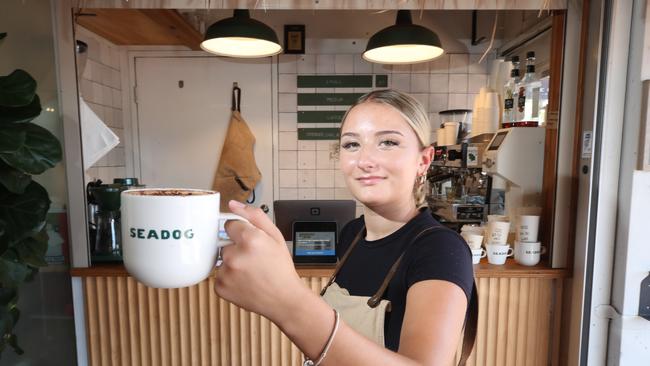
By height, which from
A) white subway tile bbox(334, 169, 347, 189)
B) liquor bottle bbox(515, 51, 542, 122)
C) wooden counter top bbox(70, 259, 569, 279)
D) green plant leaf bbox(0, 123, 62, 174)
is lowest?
wooden counter top bbox(70, 259, 569, 279)

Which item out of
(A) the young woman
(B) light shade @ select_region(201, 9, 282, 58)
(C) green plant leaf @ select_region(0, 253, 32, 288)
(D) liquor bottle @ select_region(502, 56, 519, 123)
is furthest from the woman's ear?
(D) liquor bottle @ select_region(502, 56, 519, 123)

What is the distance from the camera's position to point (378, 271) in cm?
73

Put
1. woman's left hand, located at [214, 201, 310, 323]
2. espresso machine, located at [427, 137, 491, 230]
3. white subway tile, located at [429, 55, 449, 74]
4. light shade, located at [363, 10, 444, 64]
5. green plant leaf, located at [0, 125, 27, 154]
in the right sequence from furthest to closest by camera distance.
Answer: white subway tile, located at [429, 55, 449, 74]
espresso machine, located at [427, 137, 491, 230]
light shade, located at [363, 10, 444, 64]
green plant leaf, located at [0, 125, 27, 154]
woman's left hand, located at [214, 201, 310, 323]

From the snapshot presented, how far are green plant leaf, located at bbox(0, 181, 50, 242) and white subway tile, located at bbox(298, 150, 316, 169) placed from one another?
6.86 ft

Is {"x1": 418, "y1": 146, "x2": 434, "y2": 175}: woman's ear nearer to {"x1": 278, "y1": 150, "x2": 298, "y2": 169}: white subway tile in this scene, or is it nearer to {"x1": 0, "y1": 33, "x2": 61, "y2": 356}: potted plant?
{"x1": 0, "y1": 33, "x2": 61, "y2": 356}: potted plant

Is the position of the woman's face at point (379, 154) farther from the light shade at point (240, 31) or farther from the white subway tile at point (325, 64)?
the white subway tile at point (325, 64)

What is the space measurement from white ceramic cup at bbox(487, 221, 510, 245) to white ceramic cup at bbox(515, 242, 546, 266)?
7 cm

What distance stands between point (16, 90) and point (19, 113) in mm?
71

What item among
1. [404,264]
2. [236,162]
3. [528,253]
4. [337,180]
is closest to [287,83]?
[236,162]

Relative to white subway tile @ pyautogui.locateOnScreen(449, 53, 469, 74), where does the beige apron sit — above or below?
below

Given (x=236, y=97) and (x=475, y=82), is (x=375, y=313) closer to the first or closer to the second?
(x=236, y=97)

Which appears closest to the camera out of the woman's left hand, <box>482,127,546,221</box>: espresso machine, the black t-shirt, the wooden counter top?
the woman's left hand

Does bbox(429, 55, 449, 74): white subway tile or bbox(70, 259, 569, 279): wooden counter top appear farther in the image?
bbox(429, 55, 449, 74): white subway tile

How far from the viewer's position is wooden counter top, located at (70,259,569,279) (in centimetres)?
152
